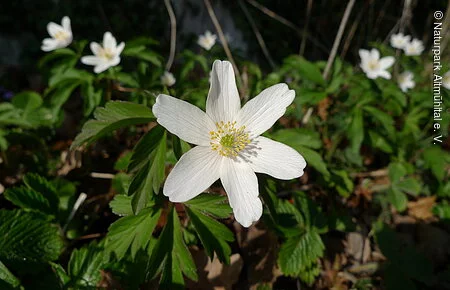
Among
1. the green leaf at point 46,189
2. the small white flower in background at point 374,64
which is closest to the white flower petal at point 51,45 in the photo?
the green leaf at point 46,189

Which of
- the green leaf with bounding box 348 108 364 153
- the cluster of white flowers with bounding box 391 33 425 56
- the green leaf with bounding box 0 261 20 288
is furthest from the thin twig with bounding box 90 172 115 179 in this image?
the cluster of white flowers with bounding box 391 33 425 56

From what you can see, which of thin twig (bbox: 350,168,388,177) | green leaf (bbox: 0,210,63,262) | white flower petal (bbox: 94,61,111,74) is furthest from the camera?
thin twig (bbox: 350,168,388,177)

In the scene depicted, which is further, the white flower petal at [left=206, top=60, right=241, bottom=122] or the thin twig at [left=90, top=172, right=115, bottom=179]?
the thin twig at [left=90, top=172, right=115, bottom=179]

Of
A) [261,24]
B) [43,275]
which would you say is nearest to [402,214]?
[43,275]

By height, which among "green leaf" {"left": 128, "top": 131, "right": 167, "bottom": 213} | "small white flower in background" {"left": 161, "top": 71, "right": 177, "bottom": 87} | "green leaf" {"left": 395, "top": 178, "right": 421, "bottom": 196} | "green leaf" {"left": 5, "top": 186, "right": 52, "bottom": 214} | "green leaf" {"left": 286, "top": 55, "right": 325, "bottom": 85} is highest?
"green leaf" {"left": 286, "top": 55, "right": 325, "bottom": 85}

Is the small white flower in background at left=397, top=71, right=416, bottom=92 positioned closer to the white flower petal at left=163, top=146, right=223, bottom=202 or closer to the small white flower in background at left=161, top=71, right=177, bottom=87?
the small white flower in background at left=161, top=71, right=177, bottom=87

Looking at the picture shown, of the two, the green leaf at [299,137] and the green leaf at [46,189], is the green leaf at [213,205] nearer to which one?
the green leaf at [299,137]

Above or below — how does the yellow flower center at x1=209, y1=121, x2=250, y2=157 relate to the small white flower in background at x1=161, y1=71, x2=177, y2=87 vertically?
below
